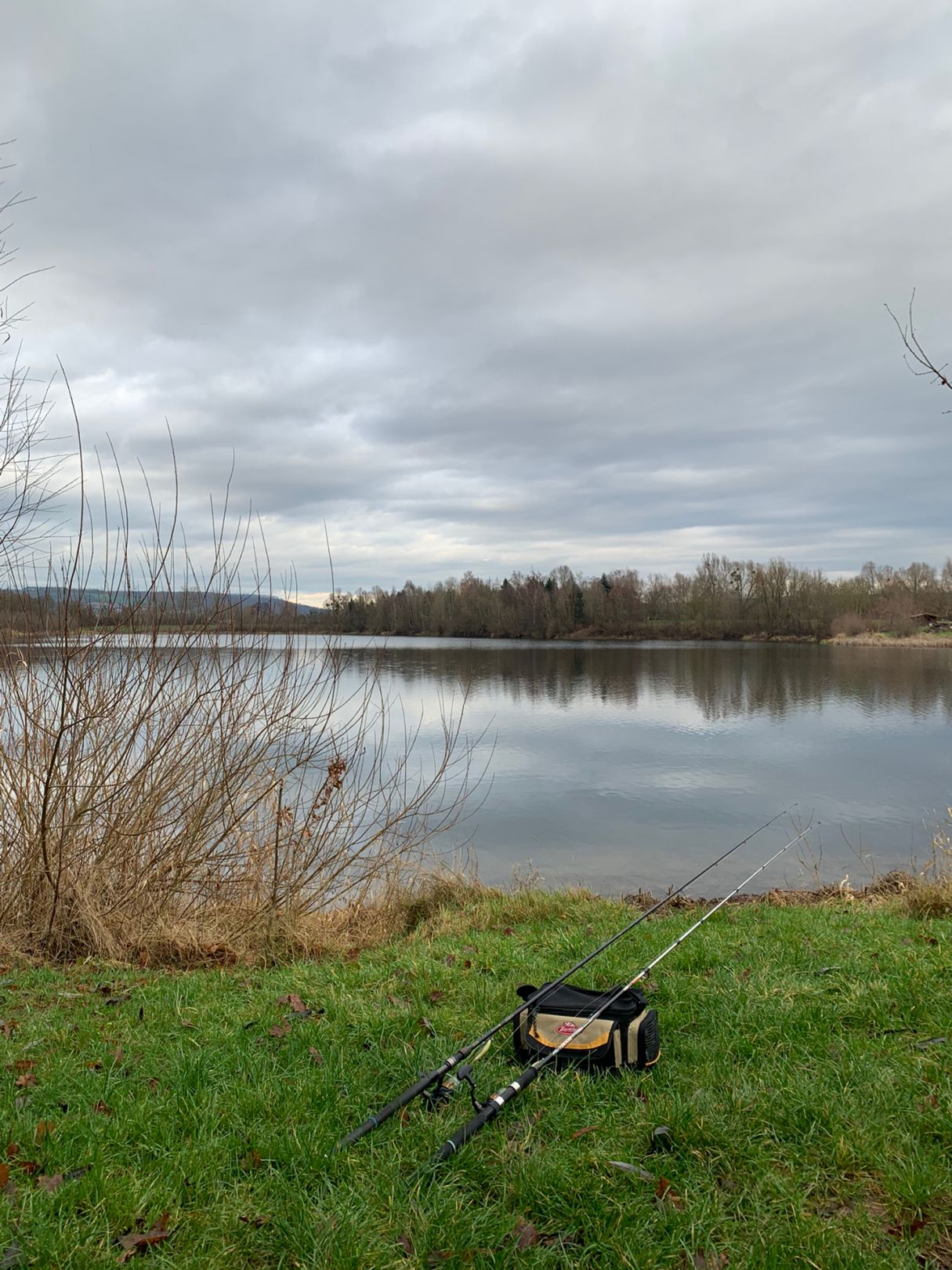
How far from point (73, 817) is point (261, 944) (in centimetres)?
169

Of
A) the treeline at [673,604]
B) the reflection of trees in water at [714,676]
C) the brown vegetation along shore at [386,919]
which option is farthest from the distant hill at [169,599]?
the treeline at [673,604]

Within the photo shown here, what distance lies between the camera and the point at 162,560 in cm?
607

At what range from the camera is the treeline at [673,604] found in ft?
231

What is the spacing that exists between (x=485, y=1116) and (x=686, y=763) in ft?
57.6

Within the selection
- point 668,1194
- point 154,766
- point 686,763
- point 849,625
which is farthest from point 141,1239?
point 849,625

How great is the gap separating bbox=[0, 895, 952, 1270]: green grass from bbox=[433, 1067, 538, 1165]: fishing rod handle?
6cm

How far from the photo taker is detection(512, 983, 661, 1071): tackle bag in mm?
3229

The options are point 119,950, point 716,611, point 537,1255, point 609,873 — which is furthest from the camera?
point 716,611

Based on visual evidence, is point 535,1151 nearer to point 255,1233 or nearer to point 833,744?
point 255,1233

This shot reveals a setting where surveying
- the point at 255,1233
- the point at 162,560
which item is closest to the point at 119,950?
the point at 162,560

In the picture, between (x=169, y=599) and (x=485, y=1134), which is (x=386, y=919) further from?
(x=485, y=1134)

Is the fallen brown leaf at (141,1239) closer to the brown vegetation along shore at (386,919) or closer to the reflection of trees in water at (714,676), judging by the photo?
Answer: the brown vegetation along shore at (386,919)

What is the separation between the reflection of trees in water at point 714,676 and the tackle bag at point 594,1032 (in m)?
25.0

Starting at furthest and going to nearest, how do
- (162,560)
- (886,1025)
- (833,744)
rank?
(833,744) < (162,560) < (886,1025)
